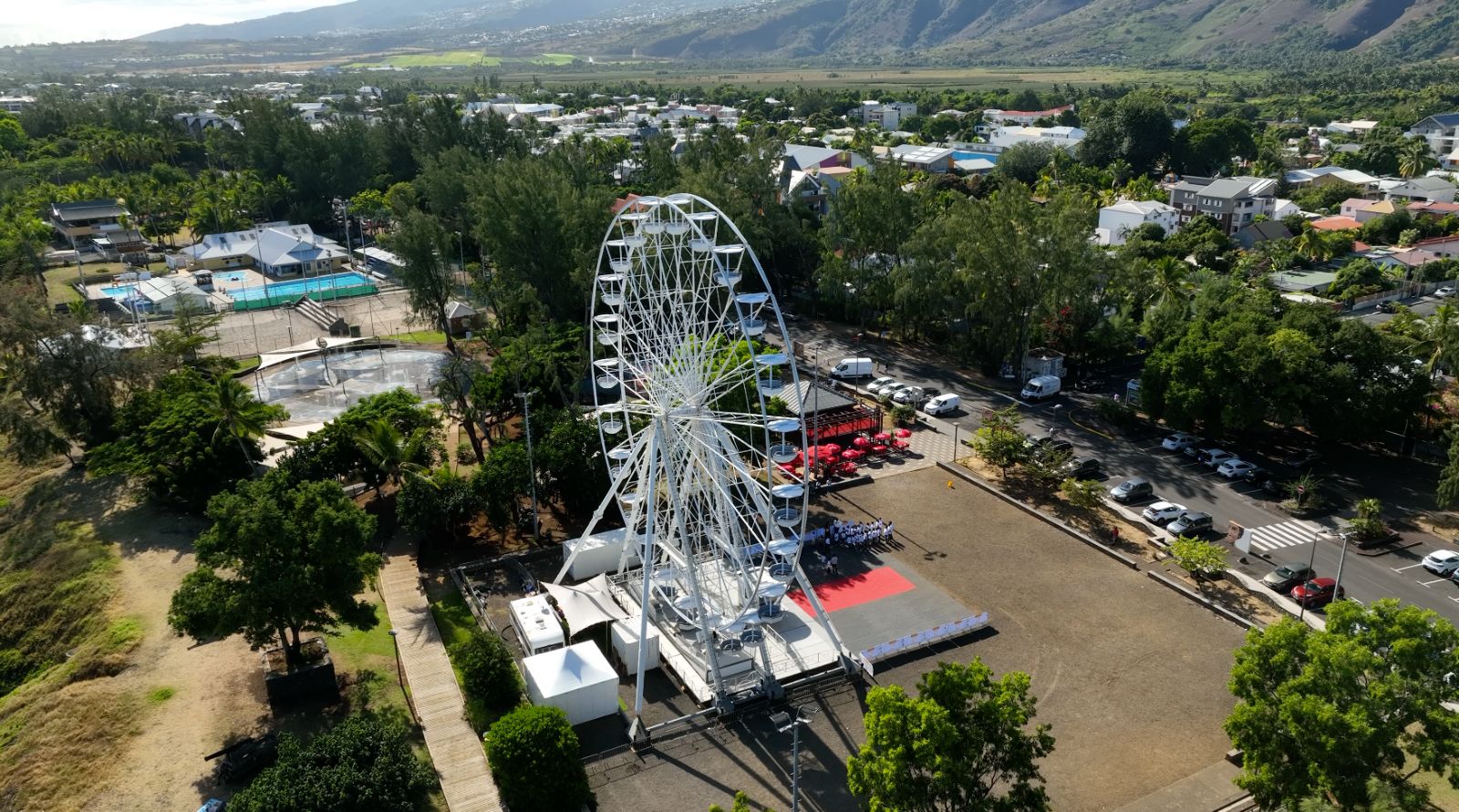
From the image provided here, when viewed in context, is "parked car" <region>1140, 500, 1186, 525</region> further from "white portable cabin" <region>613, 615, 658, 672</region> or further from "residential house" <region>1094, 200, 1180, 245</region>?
"residential house" <region>1094, 200, 1180, 245</region>

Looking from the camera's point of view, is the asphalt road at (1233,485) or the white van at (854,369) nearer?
the asphalt road at (1233,485)

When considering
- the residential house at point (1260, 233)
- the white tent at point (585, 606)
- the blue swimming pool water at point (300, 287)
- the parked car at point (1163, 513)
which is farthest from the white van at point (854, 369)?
the residential house at point (1260, 233)

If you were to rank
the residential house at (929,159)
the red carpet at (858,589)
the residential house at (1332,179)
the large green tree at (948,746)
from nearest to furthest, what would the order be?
the large green tree at (948,746) < the red carpet at (858,589) < the residential house at (1332,179) < the residential house at (929,159)

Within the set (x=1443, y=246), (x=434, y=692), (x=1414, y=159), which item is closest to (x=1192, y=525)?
(x=434, y=692)

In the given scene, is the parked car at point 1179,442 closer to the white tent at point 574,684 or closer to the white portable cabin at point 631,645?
the white portable cabin at point 631,645

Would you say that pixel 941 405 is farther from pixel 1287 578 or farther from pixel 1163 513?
pixel 1287 578

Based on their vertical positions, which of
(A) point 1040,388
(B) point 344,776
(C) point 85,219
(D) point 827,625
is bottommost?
(A) point 1040,388
